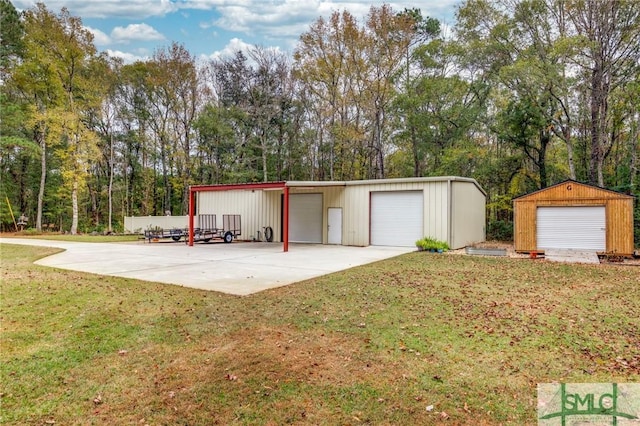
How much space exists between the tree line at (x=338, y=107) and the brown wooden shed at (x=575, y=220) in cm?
567

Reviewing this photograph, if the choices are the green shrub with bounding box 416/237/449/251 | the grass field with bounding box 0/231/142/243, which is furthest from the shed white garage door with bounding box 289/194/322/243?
the grass field with bounding box 0/231/142/243

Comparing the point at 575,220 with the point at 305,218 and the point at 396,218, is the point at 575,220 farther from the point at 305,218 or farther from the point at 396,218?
the point at 305,218

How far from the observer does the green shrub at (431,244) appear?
43.0 ft

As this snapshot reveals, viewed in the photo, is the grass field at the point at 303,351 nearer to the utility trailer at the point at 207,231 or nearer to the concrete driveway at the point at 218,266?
the concrete driveway at the point at 218,266

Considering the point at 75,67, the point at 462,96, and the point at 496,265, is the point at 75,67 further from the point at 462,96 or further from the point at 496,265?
the point at 496,265

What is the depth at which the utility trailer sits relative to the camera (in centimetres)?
1645

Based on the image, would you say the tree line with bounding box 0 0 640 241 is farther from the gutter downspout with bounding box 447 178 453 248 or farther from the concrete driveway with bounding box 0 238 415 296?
the concrete driveway with bounding box 0 238 415 296

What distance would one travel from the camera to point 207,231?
54.0 ft

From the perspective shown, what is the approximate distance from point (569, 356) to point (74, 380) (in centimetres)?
463

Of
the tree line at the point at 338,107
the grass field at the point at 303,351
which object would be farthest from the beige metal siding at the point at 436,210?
the tree line at the point at 338,107

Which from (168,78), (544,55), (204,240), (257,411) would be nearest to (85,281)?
(257,411)

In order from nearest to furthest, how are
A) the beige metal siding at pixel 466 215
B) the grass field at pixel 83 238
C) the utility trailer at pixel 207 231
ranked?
the beige metal siding at pixel 466 215 → the utility trailer at pixel 207 231 → the grass field at pixel 83 238

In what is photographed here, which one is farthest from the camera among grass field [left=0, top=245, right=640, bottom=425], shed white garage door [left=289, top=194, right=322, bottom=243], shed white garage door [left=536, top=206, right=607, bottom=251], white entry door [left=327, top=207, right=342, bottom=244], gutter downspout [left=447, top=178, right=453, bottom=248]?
shed white garage door [left=289, top=194, right=322, bottom=243]

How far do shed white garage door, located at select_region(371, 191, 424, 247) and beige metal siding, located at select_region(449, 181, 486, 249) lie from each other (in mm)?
1193
